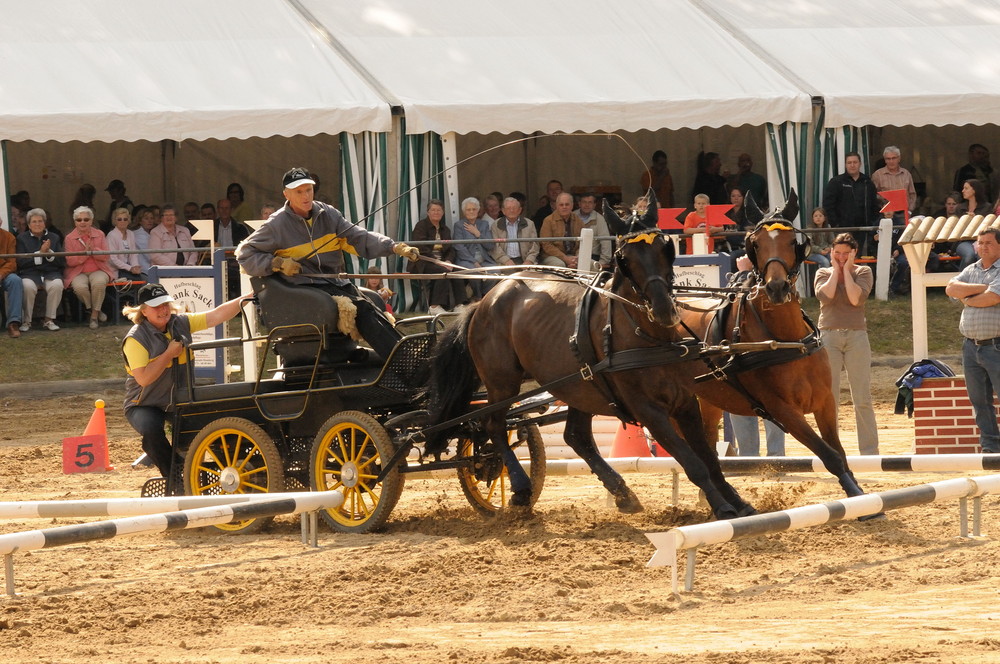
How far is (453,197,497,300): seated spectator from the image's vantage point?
17.0 m

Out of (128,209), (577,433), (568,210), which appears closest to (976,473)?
(577,433)

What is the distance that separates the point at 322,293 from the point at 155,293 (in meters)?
1.57

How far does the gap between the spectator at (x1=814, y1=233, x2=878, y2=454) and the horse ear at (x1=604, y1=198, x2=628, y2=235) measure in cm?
324

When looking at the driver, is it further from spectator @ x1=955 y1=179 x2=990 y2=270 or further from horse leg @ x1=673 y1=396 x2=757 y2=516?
spectator @ x1=955 y1=179 x2=990 y2=270

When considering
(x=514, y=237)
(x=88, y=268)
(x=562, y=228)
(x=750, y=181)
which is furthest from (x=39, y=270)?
(x=750, y=181)

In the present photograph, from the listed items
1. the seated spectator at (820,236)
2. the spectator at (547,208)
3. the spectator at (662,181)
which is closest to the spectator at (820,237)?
the seated spectator at (820,236)

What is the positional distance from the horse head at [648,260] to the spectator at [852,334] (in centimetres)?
311

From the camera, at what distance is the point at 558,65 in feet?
60.3

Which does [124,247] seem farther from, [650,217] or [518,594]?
[518,594]

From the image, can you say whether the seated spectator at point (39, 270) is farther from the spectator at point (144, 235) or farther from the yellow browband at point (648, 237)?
the yellow browband at point (648, 237)

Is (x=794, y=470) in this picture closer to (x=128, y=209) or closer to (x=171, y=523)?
(x=171, y=523)

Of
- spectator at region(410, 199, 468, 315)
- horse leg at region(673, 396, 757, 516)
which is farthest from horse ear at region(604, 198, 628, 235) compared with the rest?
spectator at region(410, 199, 468, 315)

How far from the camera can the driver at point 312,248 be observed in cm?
859

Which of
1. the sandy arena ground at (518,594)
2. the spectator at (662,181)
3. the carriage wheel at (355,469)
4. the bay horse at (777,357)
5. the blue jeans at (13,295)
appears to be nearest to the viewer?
the sandy arena ground at (518,594)
